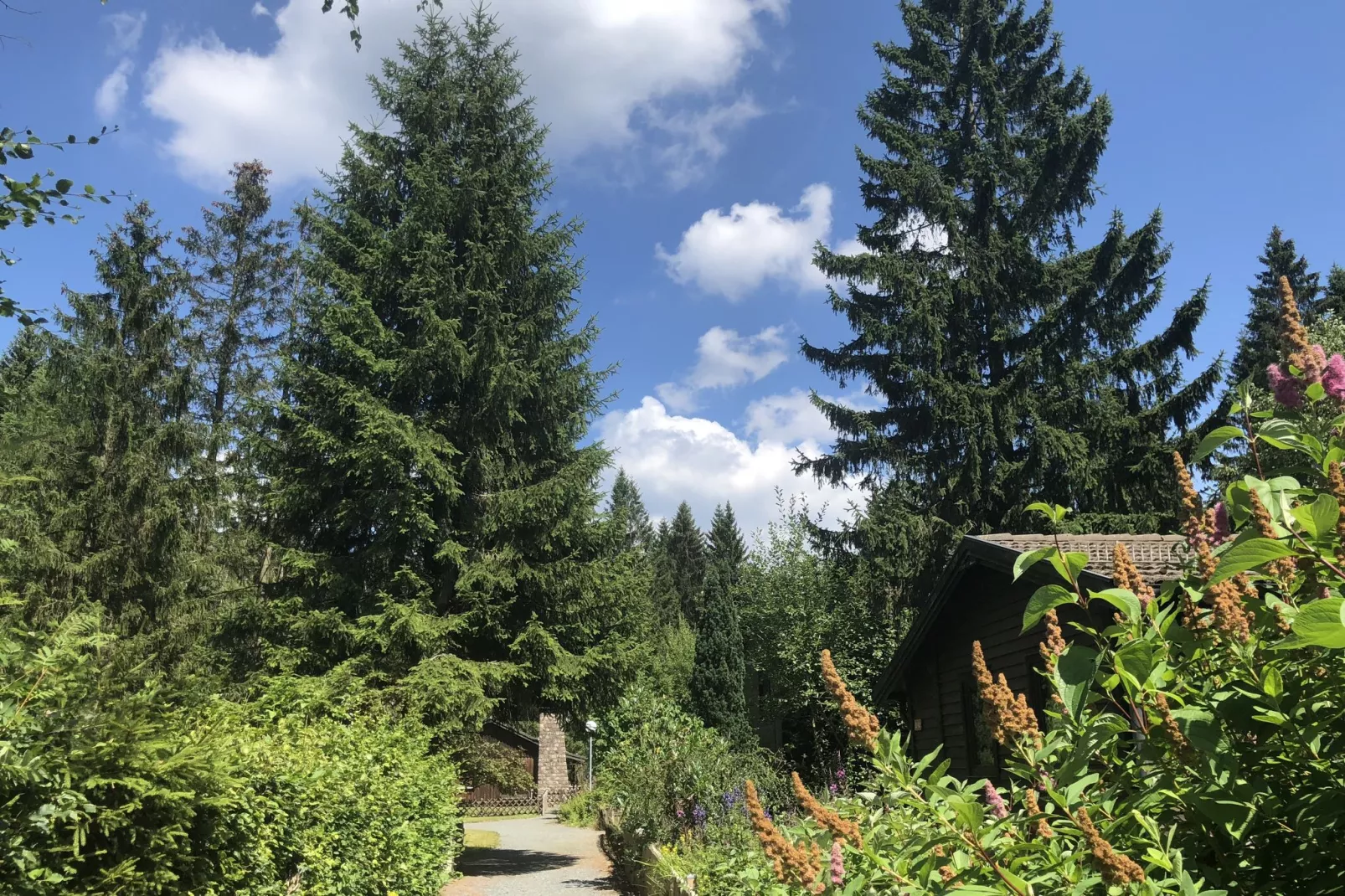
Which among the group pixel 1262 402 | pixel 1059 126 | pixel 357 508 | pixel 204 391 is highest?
pixel 1059 126

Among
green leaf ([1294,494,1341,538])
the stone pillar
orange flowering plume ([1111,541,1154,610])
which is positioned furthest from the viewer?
the stone pillar

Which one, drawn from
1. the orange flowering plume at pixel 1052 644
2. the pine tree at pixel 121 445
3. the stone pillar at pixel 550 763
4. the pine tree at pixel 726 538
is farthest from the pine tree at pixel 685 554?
the orange flowering plume at pixel 1052 644

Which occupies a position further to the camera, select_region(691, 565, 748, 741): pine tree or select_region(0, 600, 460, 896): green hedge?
select_region(691, 565, 748, 741): pine tree

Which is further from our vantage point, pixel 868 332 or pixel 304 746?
pixel 868 332

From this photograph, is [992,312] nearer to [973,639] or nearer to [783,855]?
[973,639]

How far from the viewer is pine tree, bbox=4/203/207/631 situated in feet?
58.7

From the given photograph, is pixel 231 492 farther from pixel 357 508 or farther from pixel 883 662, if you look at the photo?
pixel 883 662

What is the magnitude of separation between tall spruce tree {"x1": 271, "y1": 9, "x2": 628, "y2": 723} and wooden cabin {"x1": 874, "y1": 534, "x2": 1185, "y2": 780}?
5735 millimetres

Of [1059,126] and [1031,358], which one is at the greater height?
[1059,126]

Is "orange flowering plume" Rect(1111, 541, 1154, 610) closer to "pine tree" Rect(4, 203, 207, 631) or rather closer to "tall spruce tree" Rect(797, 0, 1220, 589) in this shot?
"tall spruce tree" Rect(797, 0, 1220, 589)

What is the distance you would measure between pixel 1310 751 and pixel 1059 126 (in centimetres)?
2267

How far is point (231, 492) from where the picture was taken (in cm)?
1998

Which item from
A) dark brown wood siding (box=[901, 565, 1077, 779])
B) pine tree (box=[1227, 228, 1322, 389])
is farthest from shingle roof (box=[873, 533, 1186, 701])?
pine tree (box=[1227, 228, 1322, 389])

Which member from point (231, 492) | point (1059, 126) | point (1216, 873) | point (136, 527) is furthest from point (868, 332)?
point (1216, 873)
